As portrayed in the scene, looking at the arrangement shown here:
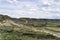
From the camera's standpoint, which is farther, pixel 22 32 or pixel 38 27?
pixel 38 27

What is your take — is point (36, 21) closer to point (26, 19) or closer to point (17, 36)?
point (26, 19)

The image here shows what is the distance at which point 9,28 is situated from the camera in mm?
12227

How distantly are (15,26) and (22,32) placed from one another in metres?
0.88

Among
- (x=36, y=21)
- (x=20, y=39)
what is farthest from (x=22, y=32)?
(x=36, y=21)

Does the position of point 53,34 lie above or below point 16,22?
below

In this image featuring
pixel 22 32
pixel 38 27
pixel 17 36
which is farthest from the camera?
pixel 38 27

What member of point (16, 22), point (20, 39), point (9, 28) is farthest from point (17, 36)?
point (16, 22)

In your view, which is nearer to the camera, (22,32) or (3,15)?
(22,32)

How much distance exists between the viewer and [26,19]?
43.2ft

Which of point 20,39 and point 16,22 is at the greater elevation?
point 16,22

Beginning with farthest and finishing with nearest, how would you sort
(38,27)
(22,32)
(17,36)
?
1. (38,27)
2. (22,32)
3. (17,36)

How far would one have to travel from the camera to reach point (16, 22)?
13109mm

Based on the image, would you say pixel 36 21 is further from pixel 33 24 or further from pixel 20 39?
pixel 20 39

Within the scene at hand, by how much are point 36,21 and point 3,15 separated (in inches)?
94.4
